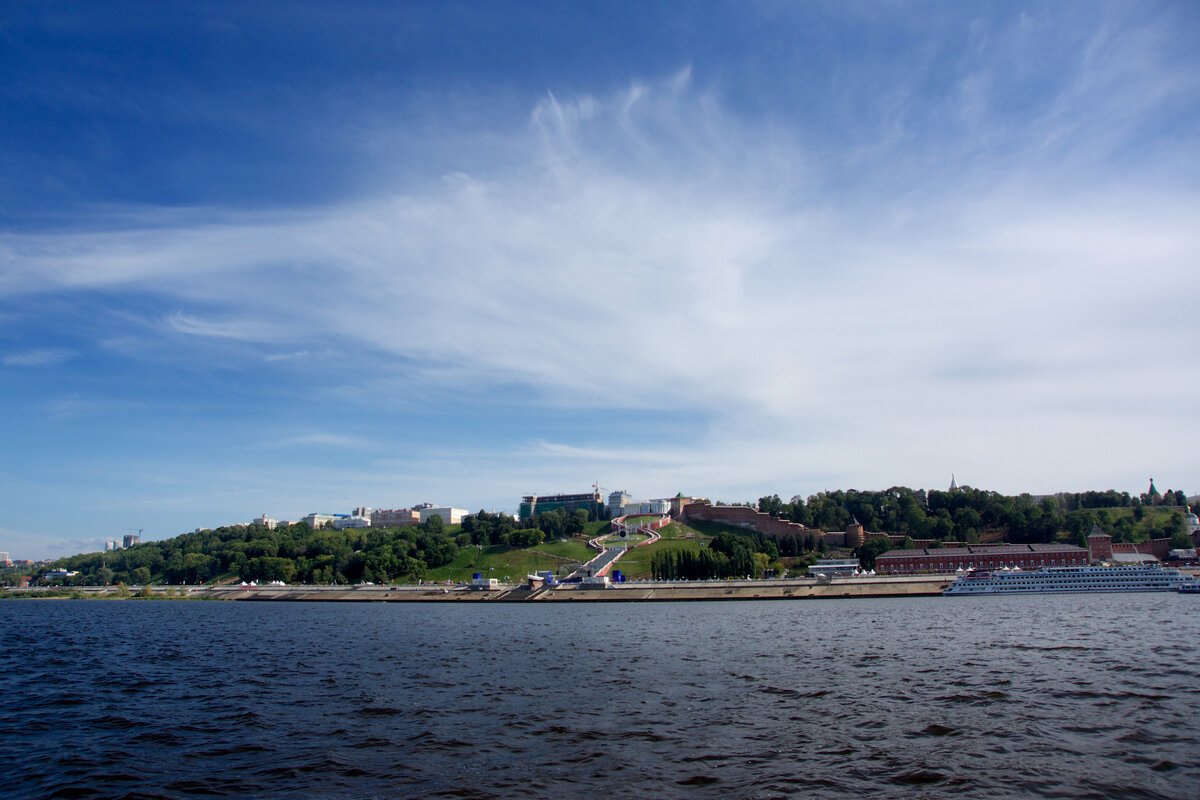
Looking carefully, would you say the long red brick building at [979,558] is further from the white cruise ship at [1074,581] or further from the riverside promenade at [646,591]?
the white cruise ship at [1074,581]

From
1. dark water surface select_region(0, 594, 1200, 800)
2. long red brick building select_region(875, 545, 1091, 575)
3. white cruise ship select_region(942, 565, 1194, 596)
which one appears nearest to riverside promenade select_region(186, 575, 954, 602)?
white cruise ship select_region(942, 565, 1194, 596)

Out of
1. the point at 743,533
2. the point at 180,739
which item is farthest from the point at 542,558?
the point at 180,739

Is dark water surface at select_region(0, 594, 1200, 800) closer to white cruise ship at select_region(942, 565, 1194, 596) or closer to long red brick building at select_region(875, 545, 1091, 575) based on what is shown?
white cruise ship at select_region(942, 565, 1194, 596)

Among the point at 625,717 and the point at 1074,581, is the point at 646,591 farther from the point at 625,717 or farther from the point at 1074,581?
the point at 625,717

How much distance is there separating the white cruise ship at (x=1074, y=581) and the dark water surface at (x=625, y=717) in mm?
63573

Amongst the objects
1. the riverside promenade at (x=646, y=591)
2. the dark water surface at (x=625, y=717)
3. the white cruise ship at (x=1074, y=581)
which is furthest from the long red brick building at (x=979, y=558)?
the dark water surface at (x=625, y=717)

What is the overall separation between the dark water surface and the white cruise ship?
209 ft

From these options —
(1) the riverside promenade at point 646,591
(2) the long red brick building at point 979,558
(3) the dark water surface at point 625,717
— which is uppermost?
(3) the dark water surface at point 625,717

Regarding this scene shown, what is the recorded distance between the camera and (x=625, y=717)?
1140 inches

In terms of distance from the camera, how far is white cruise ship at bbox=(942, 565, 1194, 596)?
113 metres

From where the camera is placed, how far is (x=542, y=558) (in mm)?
180625

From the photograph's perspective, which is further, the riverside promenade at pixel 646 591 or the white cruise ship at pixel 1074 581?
the riverside promenade at pixel 646 591

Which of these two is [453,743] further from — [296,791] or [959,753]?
[959,753]

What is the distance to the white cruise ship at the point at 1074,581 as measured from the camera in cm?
11312
